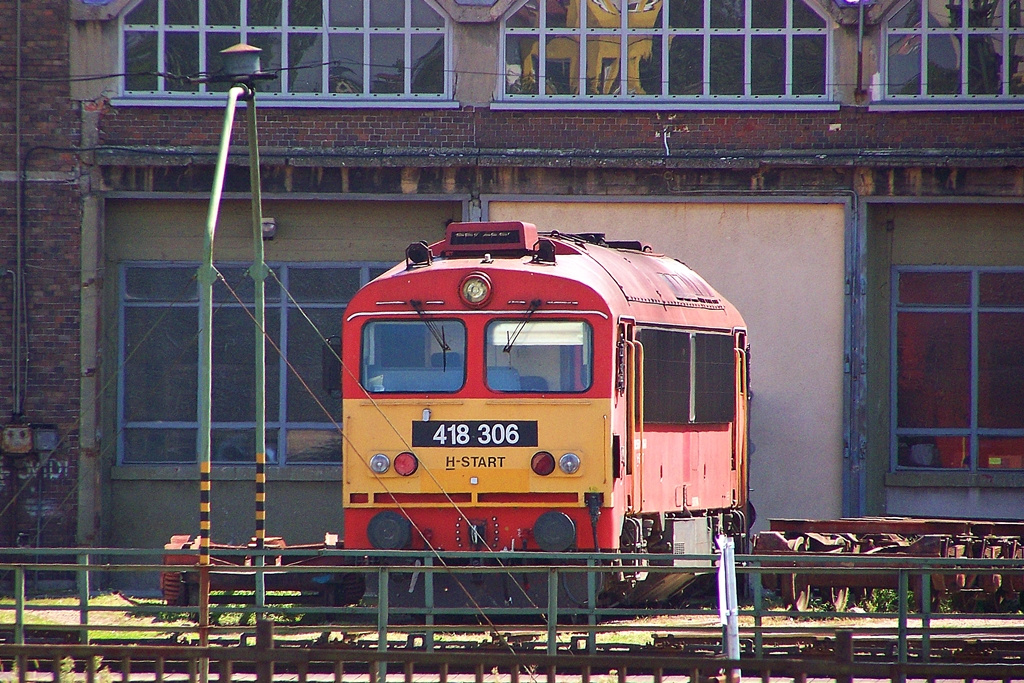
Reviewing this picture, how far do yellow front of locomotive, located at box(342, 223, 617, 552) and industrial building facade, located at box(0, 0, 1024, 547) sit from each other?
5576 mm

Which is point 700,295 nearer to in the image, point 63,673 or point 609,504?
point 609,504

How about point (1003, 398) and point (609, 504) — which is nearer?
point (609, 504)

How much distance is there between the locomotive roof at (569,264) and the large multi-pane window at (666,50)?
13.6 feet

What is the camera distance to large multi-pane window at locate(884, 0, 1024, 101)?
1750 centimetres

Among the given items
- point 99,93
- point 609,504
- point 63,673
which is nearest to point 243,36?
point 99,93

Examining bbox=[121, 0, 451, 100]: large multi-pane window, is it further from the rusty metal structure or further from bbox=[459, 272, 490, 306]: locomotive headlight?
the rusty metal structure

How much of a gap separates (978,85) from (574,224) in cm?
563

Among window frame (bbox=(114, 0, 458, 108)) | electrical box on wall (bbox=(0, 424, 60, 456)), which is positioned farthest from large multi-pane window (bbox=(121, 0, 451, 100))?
electrical box on wall (bbox=(0, 424, 60, 456))

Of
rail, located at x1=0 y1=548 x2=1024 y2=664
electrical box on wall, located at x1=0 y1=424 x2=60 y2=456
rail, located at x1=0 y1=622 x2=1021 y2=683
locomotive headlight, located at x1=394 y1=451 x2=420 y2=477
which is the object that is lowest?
rail, located at x1=0 y1=548 x2=1024 y2=664

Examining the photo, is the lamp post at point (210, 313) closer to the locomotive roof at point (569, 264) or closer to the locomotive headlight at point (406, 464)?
the locomotive headlight at point (406, 464)

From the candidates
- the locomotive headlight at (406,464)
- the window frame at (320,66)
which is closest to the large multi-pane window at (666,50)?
the window frame at (320,66)

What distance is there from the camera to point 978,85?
17531mm

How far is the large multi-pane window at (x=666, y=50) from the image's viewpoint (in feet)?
57.7

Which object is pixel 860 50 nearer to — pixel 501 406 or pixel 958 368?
pixel 958 368
